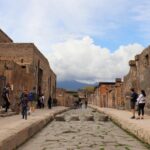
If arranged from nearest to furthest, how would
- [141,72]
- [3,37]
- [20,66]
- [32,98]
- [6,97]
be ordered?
[6,97] → [32,98] → [141,72] → [20,66] → [3,37]

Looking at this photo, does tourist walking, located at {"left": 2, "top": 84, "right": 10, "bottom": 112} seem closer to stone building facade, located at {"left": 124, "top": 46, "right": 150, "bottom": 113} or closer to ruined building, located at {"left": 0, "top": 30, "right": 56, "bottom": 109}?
ruined building, located at {"left": 0, "top": 30, "right": 56, "bottom": 109}

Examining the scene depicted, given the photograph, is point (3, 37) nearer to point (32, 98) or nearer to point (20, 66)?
point (20, 66)

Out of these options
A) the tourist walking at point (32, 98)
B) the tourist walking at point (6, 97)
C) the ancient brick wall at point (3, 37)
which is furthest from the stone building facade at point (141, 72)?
the ancient brick wall at point (3, 37)

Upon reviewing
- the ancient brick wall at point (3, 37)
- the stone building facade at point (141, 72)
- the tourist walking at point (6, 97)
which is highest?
the ancient brick wall at point (3, 37)

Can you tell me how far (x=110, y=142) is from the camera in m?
10.3

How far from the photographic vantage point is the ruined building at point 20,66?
70.7 ft

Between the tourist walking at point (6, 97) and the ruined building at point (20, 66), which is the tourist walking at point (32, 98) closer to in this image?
the ruined building at point (20, 66)

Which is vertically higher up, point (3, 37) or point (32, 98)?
point (3, 37)

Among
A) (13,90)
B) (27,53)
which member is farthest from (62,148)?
(27,53)

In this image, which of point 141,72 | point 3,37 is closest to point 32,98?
point 141,72

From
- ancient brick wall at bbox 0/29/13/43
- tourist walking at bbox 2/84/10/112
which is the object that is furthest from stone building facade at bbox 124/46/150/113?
ancient brick wall at bbox 0/29/13/43

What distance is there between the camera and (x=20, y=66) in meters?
24.6

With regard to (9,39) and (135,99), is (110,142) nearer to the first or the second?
(135,99)

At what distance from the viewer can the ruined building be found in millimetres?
21562
